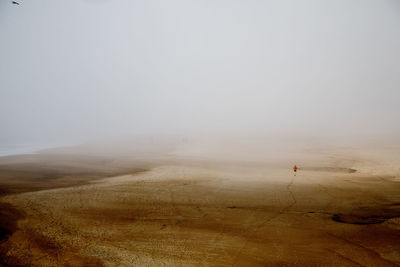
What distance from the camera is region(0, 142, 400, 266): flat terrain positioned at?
524 centimetres

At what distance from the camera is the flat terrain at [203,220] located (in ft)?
17.2

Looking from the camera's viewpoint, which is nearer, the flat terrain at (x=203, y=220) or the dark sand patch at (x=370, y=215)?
the flat terrain at (x=203, y=220)

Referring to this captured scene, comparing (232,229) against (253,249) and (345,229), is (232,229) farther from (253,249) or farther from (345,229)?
(345,229)

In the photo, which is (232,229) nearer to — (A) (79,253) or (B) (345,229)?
(B) (345,229)

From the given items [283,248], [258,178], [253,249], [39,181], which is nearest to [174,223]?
[253,249]

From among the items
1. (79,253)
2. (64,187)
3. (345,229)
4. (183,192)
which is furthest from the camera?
(64,187)

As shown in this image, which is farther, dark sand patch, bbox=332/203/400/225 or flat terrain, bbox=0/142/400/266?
dark sand patch, bbox=332/203/400/225

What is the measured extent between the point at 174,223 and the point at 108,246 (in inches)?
82.9

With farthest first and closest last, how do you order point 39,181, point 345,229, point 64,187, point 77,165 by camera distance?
1. point 77,165
2. point 39,181
3. point 64,187
4. point 345,229

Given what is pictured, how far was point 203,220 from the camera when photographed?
721cm

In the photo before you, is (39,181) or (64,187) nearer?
(64,187)

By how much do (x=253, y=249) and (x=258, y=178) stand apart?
7.09 meters

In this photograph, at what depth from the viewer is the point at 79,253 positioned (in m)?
5.40

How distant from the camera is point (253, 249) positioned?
552 cm
